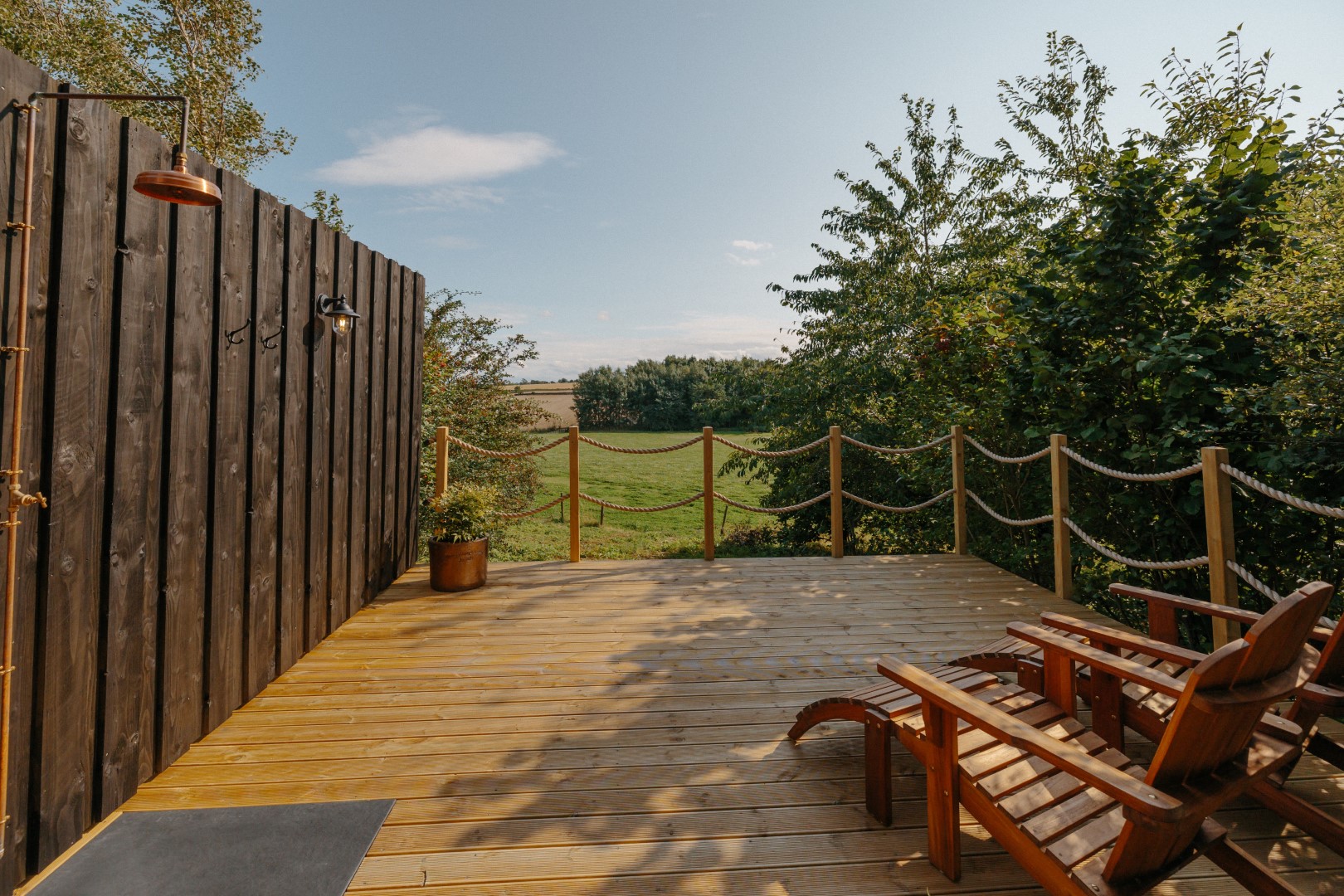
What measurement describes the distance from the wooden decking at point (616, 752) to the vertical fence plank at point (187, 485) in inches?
8.2

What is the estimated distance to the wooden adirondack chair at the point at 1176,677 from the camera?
1.68 meters

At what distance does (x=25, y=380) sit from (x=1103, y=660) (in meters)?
3.09

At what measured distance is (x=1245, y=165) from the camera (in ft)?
11.8

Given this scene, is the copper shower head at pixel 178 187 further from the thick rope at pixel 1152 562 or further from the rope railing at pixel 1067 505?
the thick rope at pixel 1152 562

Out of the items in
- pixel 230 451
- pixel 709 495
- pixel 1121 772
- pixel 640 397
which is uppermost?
pixel 640 397

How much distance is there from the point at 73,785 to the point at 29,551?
0.72 meters

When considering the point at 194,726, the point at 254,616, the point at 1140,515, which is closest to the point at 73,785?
the point at 194,726

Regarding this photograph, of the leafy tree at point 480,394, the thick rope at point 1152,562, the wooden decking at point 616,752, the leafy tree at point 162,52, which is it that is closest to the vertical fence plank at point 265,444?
the wooden decking at point 616,752

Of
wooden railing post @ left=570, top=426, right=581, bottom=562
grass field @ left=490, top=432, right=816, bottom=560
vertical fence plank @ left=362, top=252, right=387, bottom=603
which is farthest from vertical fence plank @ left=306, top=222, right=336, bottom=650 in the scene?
grass field @ left=490, top=432, right=816, bottom=560

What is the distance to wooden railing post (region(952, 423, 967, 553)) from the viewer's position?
5.30 m

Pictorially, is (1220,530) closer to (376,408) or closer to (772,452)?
(772,452)

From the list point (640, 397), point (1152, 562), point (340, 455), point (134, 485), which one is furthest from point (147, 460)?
point (640, 397)

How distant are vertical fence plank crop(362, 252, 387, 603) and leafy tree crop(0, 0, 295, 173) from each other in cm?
876

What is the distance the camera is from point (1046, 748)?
138 centimetres
